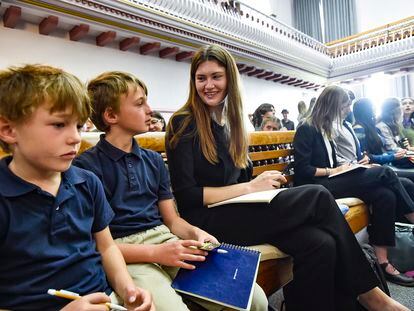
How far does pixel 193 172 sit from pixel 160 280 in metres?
0.51

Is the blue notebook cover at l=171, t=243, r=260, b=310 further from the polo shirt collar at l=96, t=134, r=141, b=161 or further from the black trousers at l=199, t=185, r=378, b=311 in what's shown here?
the polo shirt collar at l=96, t=134, r=141, b=161

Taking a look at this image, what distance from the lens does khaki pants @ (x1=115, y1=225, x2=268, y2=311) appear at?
2.64 ft

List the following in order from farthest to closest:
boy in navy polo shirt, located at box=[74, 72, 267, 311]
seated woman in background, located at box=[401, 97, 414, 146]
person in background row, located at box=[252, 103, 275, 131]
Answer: seated woman in background, located at box=[401, 97, 414, 146], person in background row, located at box=[252, 103, 275, 131], boy in navy polo shirt, located at box=[74, 72, 267, 311]

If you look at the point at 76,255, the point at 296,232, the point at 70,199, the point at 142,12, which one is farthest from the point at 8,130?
the point at 142,12

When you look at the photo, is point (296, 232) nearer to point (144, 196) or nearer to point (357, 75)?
point (144, 196)

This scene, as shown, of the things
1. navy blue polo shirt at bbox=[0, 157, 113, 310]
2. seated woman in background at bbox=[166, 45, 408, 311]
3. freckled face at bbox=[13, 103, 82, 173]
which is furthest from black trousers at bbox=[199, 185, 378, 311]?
freckled face at bbox=[13, 103, 82, 173]

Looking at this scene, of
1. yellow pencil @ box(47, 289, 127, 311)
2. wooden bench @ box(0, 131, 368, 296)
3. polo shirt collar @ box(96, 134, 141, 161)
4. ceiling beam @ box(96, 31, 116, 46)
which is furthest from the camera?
ceiling beam @ box(96, 31, 116, 46)

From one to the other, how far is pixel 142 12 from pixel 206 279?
4643 millimetres

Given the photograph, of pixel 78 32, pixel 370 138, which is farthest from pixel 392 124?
pixel 78 32

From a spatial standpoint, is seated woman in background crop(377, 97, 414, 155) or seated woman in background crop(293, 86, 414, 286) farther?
seated woman in background crop(377, 97, 414, 155)

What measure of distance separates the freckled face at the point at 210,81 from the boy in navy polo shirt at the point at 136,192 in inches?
13.1

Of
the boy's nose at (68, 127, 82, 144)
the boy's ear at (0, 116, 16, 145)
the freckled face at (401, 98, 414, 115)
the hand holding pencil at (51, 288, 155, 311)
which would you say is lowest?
the hand holding pencil at (51, 288, 155, 311)

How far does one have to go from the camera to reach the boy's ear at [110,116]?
3.51 ft

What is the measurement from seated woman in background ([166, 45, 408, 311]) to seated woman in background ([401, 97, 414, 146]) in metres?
3.08
